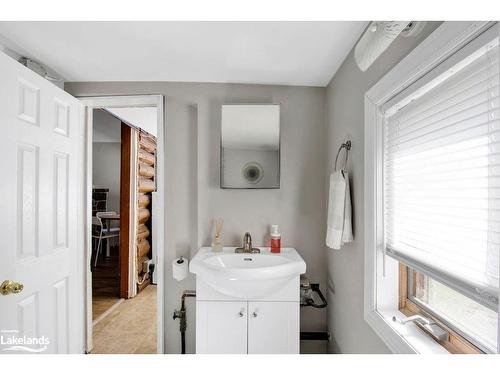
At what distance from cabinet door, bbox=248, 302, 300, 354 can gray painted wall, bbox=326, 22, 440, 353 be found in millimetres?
288

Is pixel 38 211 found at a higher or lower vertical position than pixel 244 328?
higher

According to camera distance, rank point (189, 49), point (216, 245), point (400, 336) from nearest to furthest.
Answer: point (400, 336)
point (189, 49)
point (216, 245)

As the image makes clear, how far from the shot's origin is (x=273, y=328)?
1.34 meters

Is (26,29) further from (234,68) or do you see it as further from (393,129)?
(393,129)

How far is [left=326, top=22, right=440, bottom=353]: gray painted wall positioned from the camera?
3.49ft

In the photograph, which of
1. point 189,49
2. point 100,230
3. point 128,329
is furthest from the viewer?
point 100,230

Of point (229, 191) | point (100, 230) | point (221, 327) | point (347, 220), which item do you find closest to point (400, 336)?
point (347, 220)

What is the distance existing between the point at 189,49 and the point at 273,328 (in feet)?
5.10

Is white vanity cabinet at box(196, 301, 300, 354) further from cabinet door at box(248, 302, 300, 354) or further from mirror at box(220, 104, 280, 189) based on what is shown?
mirror at box(220, 104, 280, 189)

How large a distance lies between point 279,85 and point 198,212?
103cm

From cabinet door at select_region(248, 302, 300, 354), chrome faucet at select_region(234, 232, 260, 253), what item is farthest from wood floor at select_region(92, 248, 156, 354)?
chrome faucet at select_region(234, 232, 260, 253)

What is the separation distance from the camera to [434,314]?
0.88 metres

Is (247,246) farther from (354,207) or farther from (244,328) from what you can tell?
(354,207)

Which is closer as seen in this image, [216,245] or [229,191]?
[216,245]
